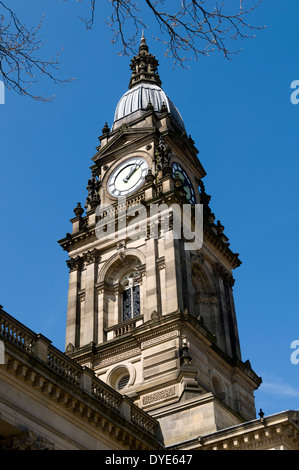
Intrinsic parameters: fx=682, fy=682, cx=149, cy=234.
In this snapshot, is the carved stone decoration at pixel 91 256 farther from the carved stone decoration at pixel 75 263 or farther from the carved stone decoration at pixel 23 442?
the carved stone decoration at pixel 23 442

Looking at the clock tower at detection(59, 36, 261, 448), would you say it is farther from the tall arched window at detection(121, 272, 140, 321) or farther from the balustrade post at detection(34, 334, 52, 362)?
the balustrade post at detection(34, 334, 52, 362)

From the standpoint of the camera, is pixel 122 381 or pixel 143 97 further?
pixel 143 97

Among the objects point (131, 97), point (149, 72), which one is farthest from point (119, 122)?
point (149, 72)

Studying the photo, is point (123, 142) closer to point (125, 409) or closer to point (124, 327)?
point (124, 327)

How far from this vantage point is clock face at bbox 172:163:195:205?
46.5 m

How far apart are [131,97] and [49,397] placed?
34.0m

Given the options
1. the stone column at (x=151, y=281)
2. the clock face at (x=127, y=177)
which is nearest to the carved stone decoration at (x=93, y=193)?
the clock face at (x=127, y=177)

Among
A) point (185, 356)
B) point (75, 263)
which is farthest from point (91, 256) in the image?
point (185, 356)

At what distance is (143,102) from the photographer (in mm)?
51406

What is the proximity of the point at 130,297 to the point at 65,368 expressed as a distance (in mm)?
15769

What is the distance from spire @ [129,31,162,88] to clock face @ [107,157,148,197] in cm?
1132

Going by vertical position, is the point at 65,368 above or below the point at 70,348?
below

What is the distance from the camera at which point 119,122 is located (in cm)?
5091

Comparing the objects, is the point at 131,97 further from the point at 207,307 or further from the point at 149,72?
the point at 207,307
